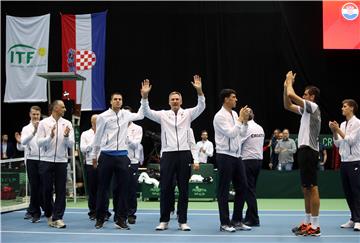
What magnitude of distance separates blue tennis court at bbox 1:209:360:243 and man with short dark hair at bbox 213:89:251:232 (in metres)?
0.38

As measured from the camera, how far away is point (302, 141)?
7.52 metres

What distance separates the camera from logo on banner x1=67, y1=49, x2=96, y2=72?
17.1 m

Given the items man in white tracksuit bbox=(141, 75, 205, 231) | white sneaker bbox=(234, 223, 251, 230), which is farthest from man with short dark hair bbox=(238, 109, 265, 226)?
man in white tracksuit bbox=(141, 75, 205, 231)

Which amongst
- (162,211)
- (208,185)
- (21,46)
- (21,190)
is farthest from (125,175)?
(21,46)

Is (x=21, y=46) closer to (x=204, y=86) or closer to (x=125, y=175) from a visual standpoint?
(x=204, y=86)

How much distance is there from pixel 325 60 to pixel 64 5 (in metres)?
8.96

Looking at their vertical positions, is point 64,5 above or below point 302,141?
above

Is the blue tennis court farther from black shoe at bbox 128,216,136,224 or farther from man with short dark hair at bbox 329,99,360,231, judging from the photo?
man with short dark hair at bbox 329,99,360,231

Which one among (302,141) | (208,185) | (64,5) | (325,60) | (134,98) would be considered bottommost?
(208,185)

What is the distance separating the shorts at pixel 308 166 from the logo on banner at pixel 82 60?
36.2ft

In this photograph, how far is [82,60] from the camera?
56.7 ft

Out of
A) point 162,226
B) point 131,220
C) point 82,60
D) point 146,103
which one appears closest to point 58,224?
point 131,220

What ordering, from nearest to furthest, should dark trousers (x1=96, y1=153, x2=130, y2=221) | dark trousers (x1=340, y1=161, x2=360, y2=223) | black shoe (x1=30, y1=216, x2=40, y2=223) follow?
dark trousers (x1=340, y1=161, x2=360, y2=223) < dark trousers (x1=96, y1=153, x2=130, y2=221) < black shoe (x1=30, y1=216, x2=40, y2=223)

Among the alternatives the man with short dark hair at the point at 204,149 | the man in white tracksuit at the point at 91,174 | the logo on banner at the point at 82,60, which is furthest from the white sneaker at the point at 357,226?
the logo on banner at the point at 82,60
